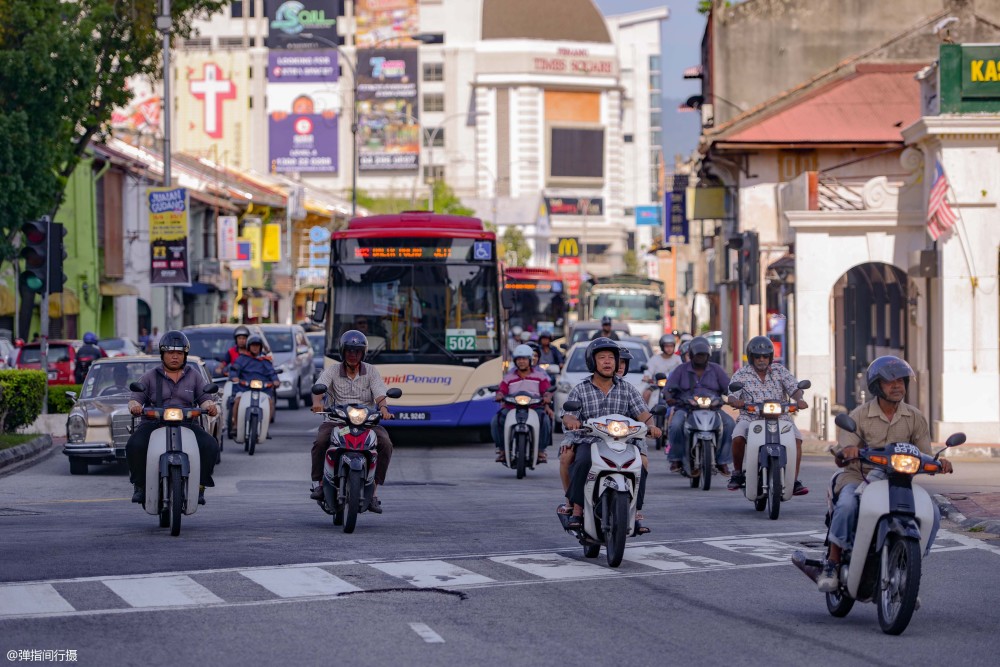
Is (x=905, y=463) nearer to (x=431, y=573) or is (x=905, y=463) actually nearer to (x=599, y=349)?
(x=431, y=573)

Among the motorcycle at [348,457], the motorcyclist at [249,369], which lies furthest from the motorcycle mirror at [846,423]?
the motorcyclist at [249,369]

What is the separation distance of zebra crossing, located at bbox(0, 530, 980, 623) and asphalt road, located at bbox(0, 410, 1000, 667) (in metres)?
0.02

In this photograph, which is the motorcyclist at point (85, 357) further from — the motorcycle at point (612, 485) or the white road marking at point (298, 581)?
the motorcycle at point (612, 485)

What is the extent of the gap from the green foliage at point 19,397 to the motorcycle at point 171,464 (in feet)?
36.9

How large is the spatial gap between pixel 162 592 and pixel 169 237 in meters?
28.0

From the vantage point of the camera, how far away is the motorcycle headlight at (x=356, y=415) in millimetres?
13875

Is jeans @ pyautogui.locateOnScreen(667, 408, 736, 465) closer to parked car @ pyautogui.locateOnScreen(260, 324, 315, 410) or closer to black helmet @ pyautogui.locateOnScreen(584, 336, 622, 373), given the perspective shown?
black helmet @ pyautogui.locateOnScreen(584, 336, 622, 373)

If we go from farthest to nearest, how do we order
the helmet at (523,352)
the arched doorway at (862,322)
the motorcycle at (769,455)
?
the arched doorway at (862,322) → the helmet at (523,352) → the motorcycle at (769,455)

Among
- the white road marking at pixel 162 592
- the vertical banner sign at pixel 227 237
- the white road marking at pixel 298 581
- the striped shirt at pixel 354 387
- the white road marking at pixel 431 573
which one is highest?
the vertical banner sign at pixel 227 237

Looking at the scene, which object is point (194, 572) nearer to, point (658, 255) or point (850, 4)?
point (850, 4)

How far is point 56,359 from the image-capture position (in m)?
36.6

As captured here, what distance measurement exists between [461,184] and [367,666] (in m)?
149

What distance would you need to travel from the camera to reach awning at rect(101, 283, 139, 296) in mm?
56478

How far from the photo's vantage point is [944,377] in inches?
1021
